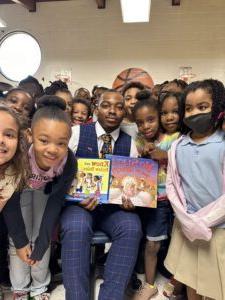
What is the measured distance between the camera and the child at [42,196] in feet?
4.51

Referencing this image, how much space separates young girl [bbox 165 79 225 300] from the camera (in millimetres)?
1281

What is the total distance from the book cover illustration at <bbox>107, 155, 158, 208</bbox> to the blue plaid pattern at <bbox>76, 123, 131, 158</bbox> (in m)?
0.16

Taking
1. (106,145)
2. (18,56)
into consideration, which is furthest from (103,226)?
(18,56)

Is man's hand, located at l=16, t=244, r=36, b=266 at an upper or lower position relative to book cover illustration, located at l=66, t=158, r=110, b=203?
lower

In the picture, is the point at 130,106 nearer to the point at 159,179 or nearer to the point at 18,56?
the point at 159,179

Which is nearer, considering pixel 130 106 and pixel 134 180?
pixel 134 180

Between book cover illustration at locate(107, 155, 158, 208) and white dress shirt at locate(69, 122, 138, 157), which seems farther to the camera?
white dress shirt at locate(69, 122, 138, 157)

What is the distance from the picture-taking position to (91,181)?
1.56m

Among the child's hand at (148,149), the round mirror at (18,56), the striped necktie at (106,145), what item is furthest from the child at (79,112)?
the round mirror at (18,56)

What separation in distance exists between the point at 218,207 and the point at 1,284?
1.37m

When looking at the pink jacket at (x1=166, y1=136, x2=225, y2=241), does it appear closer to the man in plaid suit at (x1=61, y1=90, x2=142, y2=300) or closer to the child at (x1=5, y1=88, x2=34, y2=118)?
the man in plaid suit at (x1=61, y1=90, x2=142, y2=300)

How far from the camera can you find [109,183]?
157 centimetres

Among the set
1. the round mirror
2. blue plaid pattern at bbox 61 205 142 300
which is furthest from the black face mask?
the round mirror

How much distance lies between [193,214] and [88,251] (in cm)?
56
